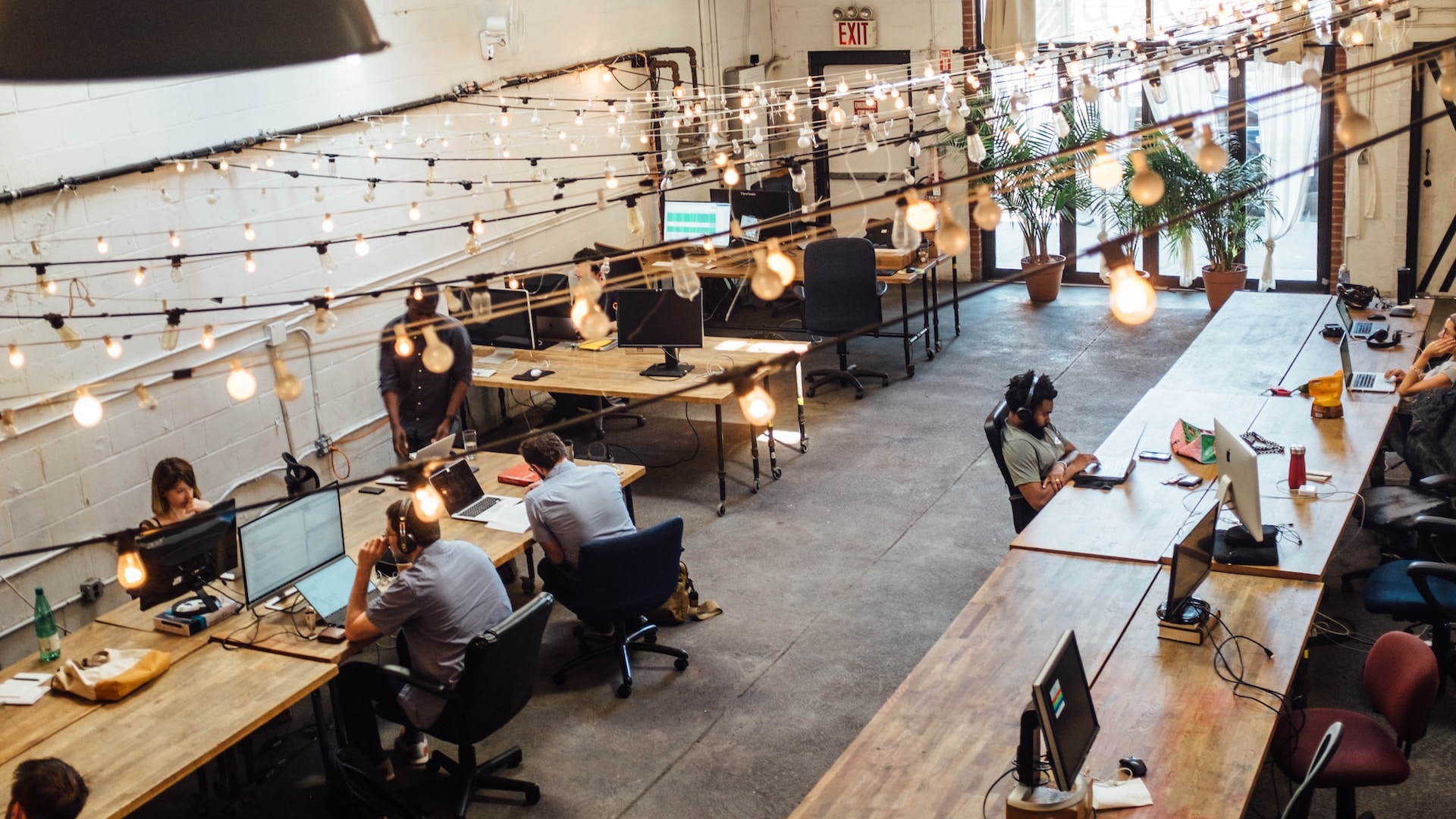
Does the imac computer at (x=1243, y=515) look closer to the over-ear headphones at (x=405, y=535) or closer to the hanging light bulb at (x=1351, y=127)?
the hanging light bulb at (x=1351, y=127)

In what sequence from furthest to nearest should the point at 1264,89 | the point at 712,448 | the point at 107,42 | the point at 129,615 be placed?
1. the point at 1264,89
2. the point at 712,448
3. the point at 129,615
4. the point at 107,42

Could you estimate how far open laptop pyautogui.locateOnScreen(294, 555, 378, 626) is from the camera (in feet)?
17.3

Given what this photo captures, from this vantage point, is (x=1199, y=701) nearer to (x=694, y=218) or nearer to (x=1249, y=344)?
(x=1249, y=344)

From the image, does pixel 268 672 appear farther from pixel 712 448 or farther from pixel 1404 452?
pixel 1404 452

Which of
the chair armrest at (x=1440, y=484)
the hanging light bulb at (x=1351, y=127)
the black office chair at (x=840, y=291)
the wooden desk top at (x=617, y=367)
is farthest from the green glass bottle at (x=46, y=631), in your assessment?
the chair armrest at (x=1440, y=484)

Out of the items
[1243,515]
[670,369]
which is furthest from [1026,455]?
[670,369]

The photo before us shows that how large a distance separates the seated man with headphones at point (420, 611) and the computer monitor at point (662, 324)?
3265mm

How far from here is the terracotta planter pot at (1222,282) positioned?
11172mm

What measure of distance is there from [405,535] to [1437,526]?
426 centimetres

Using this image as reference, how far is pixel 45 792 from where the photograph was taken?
3863 mm

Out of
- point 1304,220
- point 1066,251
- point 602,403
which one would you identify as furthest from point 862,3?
point 602,403

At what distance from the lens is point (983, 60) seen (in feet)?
38.4

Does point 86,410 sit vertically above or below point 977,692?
above

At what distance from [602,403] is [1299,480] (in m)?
4.83
